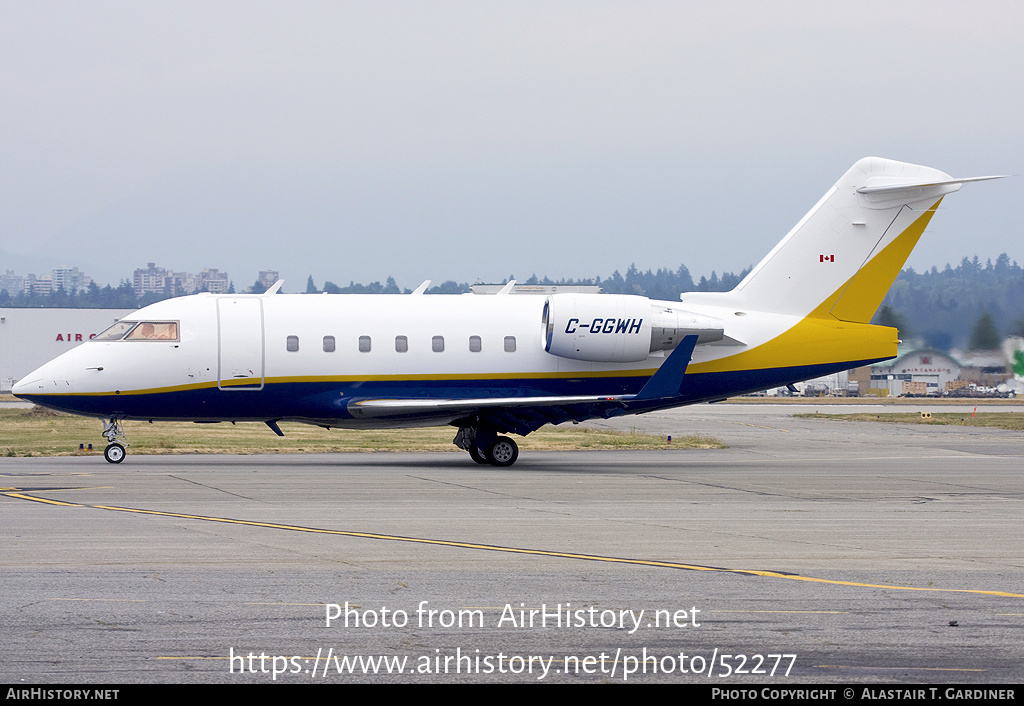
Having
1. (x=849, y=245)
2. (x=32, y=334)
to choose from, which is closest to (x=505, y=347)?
(x=849, y=245)

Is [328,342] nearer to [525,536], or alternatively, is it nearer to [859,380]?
[525,536]

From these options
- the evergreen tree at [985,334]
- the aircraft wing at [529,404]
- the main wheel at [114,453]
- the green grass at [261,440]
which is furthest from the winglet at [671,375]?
the evergreen tree at [985,334]

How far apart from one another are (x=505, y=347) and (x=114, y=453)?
939cm

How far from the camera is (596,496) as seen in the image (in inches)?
739

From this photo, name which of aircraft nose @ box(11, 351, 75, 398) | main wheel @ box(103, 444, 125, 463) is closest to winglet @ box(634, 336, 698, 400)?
main wheel @ box(103, 444, 125, 463)

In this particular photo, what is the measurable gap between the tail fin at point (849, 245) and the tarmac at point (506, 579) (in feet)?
21.6

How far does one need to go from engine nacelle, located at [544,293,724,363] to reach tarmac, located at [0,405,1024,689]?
176 inches

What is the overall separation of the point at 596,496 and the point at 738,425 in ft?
93.2

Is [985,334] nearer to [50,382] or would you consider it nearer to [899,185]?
[899,185]

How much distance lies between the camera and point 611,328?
2555cm

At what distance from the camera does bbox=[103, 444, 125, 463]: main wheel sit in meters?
24.4

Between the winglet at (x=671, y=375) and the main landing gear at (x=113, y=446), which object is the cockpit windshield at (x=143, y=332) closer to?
the main landing gear at (x=113, y=446)
